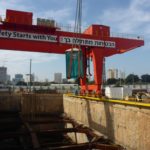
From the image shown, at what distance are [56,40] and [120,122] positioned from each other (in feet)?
40.5

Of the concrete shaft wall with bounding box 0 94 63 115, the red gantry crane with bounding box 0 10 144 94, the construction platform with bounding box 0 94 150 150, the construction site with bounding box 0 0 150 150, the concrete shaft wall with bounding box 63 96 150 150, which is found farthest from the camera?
the concrete shaft wall with bounding box 0 94 63 115

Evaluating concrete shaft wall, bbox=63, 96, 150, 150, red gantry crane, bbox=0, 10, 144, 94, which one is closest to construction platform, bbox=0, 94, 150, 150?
concrete shaft wall, bbox=63, 96, 150, 150

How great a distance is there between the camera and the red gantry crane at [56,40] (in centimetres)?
2042

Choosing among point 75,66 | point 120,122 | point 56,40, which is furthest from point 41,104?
point 120,122

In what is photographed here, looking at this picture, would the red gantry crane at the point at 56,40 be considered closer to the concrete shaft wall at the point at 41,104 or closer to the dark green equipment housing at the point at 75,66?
the concrete shaft wall at the point at 41,104

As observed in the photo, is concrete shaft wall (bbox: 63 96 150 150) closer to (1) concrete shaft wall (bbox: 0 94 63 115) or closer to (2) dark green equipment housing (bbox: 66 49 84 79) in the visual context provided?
(2) dark green equipment housing (bbox: 66 49 84 79)

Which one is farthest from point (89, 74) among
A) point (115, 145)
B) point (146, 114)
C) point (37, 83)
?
point (37, 83)

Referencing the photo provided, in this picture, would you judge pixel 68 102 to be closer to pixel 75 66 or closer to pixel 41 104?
pixel 41 104

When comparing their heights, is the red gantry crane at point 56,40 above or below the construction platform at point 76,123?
A: above

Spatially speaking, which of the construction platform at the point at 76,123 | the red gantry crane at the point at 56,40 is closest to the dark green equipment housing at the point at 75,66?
the construction platform at the point at 76,123

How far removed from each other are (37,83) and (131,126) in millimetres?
89357

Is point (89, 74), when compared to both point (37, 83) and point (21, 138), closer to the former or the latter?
point (21, 138)

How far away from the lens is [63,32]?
21.8m

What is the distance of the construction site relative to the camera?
11565 millimetres
